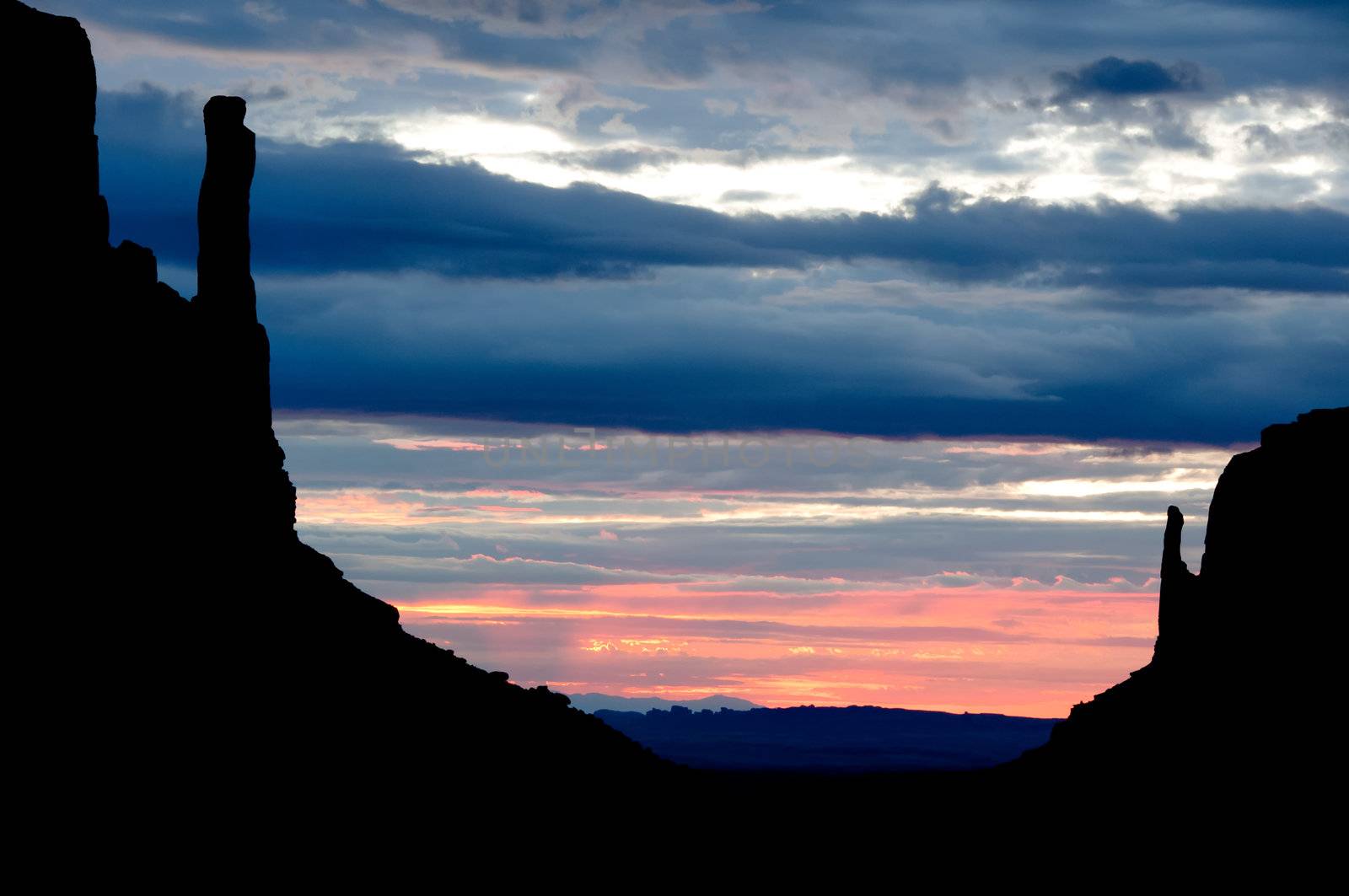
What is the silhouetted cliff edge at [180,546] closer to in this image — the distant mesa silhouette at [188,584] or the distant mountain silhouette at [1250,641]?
the distant mesa silhouette at [188,584]

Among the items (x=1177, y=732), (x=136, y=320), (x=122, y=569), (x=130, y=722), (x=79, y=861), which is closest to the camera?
(x=79, y=861)

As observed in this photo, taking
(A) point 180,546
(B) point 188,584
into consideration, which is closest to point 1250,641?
(A) point 180,546

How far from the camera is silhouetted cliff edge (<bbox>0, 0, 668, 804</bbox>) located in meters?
A: 75.5

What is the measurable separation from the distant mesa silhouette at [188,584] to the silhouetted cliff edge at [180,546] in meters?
0.13

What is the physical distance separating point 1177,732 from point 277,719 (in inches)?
3147

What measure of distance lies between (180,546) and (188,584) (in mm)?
3136

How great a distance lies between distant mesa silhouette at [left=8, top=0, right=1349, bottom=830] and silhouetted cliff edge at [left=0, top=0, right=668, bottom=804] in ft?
0.43

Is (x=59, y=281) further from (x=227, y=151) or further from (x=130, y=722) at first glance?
(x=130, y=722)

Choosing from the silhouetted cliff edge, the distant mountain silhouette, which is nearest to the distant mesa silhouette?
the silhouetted cliff edge

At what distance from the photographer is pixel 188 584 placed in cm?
8625

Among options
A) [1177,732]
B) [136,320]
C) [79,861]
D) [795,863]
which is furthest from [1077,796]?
[79,861]

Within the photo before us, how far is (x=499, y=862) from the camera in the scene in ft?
273

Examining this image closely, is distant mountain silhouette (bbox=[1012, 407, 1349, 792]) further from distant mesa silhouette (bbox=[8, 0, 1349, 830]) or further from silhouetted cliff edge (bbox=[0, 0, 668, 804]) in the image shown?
silhouetted cliff edge (bbox=[0, 0, 668, 804])

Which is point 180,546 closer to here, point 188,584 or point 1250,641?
point 188,584
